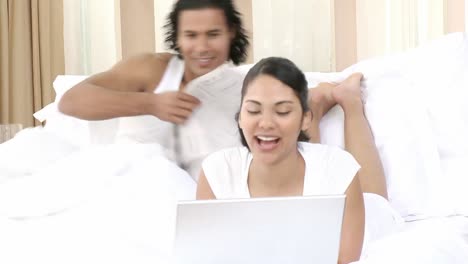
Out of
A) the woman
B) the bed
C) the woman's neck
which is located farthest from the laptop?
the woman's neck

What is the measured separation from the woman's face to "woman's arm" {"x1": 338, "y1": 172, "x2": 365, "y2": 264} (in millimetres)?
157

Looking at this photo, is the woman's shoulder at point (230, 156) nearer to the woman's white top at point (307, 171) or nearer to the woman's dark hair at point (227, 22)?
the woman's white top at point (307, 171)

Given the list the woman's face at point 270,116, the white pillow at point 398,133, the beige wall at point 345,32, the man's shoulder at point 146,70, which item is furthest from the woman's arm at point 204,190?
the beige wall at point 345,32

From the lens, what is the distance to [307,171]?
4.84 feet

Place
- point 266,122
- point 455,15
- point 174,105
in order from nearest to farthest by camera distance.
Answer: point 266,122, point 174,105, point 455,15

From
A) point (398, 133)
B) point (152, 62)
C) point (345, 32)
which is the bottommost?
point (398, 133)

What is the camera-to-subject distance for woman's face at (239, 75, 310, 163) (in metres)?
1.34

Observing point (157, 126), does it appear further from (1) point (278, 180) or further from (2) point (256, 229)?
(2) point (256, 229)

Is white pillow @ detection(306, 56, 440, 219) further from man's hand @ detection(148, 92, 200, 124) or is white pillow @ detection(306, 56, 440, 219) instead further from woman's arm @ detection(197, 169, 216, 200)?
woman's arm @ detection(197, 169, 216, 200)

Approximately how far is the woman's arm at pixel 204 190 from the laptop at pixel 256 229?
0.40 metres

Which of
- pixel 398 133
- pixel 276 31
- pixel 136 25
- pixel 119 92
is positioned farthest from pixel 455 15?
pixel 119 92

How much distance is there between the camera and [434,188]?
6.29ft

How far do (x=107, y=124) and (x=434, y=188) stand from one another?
2.85 feet

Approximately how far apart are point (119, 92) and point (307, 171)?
1.93ft
